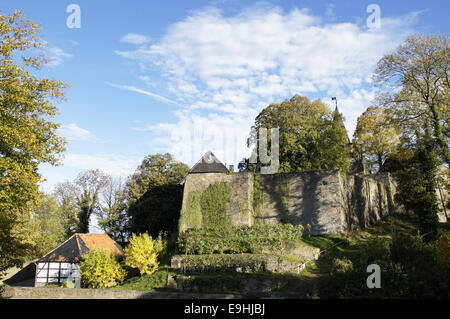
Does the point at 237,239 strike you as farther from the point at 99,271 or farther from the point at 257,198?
the point at 99,271

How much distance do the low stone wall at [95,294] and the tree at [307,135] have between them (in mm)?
16522

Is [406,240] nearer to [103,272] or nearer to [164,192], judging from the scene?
[103,272]

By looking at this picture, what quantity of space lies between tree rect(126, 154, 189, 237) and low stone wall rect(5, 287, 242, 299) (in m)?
15.3

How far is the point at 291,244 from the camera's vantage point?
19609 millimetres

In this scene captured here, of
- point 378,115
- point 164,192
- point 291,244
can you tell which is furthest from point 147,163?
point 378,115

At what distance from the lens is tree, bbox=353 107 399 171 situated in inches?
1261

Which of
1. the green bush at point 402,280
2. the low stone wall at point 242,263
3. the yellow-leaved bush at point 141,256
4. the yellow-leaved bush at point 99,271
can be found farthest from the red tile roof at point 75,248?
the green bush at point 402,280

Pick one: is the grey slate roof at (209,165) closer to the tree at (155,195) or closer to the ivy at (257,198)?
the ivy at (257,198)

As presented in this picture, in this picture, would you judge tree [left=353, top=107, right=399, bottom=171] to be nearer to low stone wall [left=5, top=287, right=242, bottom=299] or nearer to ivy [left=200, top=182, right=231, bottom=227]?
ivy [left=200, top=182, right=231, bottom=227]

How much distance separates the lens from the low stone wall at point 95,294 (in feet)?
45.5

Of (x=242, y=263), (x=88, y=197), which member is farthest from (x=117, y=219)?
(x=242, y=263)

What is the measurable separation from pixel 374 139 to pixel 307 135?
8.03 metres

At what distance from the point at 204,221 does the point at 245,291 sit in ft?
32.9

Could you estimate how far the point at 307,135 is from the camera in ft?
96.2
